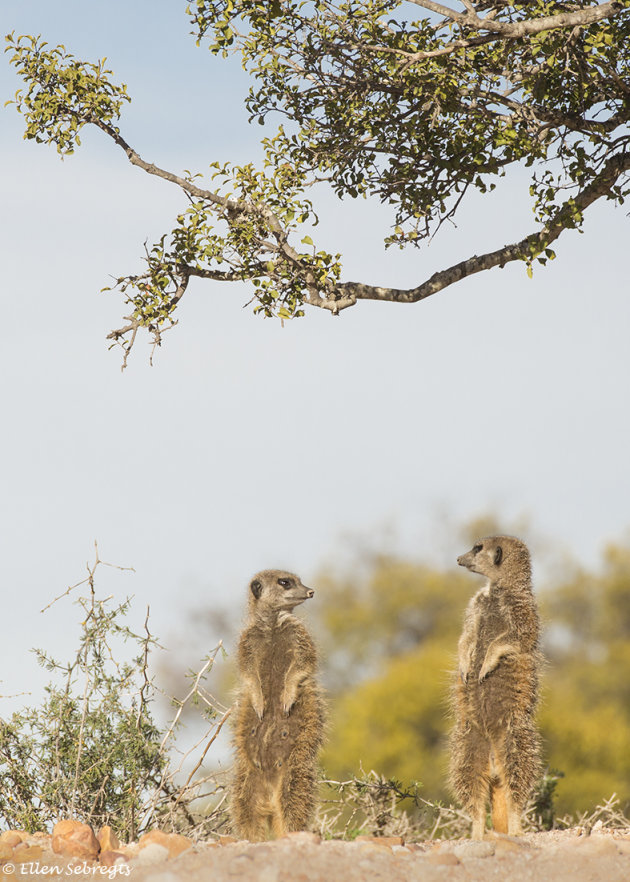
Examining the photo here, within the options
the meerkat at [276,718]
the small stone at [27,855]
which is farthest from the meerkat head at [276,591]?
the small stone at [27,855]

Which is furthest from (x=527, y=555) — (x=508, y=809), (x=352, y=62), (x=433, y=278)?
(x=352, y=62)

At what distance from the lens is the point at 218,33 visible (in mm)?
7168

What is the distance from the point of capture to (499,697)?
5.67 meters

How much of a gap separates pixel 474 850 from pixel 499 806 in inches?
40.7

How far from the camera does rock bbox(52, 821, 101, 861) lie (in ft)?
16.3

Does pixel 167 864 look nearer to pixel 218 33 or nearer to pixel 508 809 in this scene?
pixel 508 809

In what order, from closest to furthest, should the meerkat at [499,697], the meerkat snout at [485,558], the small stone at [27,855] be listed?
the small stone at [27,855]
the meerkat at [499,697]
the meerkat snout at [485,558]

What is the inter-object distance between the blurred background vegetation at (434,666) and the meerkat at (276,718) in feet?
17.6

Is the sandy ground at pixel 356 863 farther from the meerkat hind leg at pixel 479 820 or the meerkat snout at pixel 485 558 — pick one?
the meerkat snout at pixel 485 558

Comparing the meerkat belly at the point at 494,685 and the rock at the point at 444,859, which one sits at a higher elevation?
the meerkat belly at the point at 494,685

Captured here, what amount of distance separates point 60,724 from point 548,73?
204 inches

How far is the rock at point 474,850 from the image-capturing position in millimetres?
4641

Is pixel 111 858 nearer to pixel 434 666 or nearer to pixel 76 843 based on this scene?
pixel 76 843

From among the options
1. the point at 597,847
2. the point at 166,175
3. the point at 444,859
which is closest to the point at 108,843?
the point at 444,859
